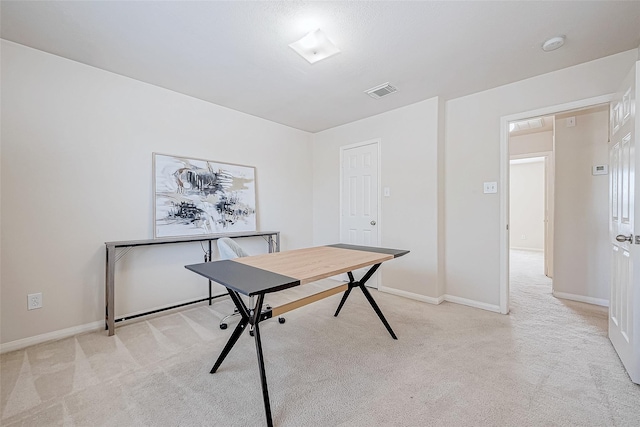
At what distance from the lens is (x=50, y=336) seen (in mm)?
2270

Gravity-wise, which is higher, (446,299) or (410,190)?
(410,190)

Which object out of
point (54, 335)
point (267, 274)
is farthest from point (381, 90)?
point (54, 335)

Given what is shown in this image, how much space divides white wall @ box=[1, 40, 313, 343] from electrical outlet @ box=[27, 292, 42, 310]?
0.11 ft

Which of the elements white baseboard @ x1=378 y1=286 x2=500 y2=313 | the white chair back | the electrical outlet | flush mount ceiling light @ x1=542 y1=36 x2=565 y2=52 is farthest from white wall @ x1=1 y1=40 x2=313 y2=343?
flush mount ceiling light @ x1=542 y1=36 x2=565 y2=52

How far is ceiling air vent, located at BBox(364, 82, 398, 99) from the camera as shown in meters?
2.85

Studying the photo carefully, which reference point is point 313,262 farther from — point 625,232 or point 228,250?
point 625,232

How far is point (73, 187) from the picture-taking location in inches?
93.3

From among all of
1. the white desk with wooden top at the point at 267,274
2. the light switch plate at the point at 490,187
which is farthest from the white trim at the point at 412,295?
the light switch plate at the point at 490,187

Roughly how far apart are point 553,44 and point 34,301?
Result: 4593mm

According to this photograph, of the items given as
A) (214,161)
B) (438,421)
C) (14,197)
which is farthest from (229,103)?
(438,421)

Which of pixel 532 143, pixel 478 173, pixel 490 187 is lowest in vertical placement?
pixel 490 187

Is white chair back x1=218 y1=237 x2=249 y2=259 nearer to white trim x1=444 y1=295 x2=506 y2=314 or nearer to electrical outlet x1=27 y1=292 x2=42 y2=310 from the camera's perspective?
electrical outlet x1=27 y1=292 x2=42 y2=310

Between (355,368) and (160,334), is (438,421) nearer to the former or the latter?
(355,368)

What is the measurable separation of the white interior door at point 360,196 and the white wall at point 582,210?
2.22 metres
